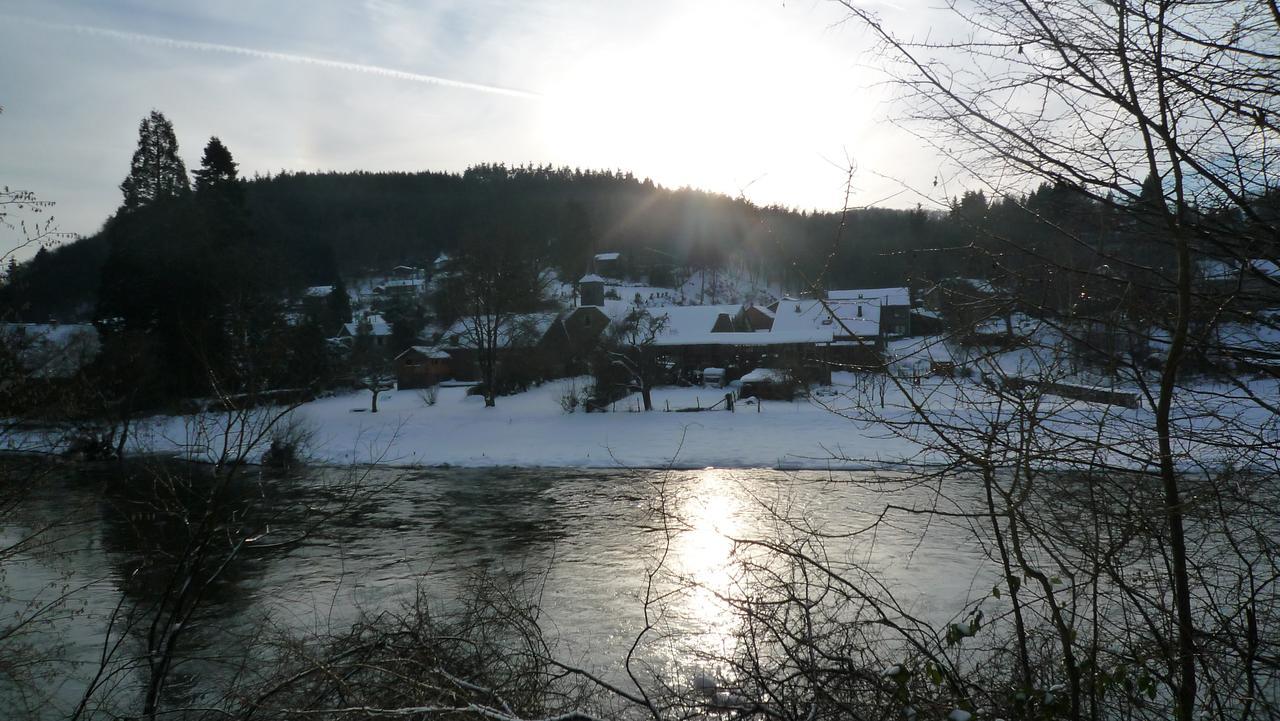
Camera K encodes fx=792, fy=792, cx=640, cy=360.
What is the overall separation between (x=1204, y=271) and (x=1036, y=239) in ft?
1.86

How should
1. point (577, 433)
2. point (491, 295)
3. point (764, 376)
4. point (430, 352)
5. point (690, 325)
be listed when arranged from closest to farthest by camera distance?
point (577, 433) → point (764, 376) → point (491, 295) → point (430, 352) → point (690, 325)

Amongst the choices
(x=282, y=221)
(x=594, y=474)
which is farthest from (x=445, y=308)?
(x=282, y=221)

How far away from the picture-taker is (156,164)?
40531mm

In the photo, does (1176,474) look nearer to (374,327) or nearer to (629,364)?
(629,364)

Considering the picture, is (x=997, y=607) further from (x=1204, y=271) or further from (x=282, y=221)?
(x=282, y=221)

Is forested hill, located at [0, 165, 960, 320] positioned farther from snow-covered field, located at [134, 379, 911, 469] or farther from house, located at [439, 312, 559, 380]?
snow-covered field, located at [134, 379, 911, 469]

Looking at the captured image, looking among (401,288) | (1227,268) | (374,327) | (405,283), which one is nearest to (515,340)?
(374,327)

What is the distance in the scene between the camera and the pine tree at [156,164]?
38969mm

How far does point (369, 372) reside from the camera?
33844 mm

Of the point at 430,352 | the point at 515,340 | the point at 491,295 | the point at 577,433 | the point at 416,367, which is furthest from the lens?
the point at 430,352

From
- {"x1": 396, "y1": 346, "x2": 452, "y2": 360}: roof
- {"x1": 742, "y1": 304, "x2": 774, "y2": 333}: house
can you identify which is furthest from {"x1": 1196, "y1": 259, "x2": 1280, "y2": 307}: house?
{"x1": 742, "y1": 304, "x2": 774, "y2": 333}: house

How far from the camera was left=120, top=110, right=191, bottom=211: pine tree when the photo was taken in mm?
38969

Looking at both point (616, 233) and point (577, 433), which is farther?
point (616, 233)

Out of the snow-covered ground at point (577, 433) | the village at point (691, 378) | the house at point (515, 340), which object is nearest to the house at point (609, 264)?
the village at point (691, 378)
